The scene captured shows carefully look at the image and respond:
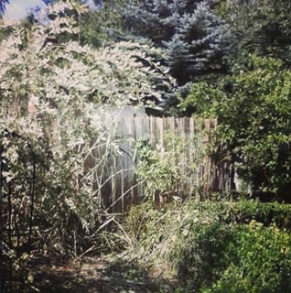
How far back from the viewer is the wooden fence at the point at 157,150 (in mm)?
6582

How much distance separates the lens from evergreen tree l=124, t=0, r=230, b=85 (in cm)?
1282

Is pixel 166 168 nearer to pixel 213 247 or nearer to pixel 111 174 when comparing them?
pixel 111 174

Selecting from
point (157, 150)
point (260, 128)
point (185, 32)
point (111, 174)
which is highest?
point (185, 32)

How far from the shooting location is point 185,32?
12.9 m

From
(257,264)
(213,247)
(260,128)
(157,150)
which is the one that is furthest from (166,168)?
(257,264)

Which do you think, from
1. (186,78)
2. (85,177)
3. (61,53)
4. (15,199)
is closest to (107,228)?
(85,177)

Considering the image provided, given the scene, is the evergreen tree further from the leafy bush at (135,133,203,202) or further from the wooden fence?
the leafy bush at (135,133,203,202)

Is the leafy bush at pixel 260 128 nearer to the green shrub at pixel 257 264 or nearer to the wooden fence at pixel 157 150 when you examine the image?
the wooden fence at pixel 157 150

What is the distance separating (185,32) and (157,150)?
6.75 m

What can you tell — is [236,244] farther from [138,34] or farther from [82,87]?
[138,34]

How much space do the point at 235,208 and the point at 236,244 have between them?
1127mm

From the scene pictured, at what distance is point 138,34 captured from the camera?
45.3ft

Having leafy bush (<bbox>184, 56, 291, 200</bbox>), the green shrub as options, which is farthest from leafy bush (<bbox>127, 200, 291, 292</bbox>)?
leafy bush (<bbox>184, 56, 291, 200</bbox>)

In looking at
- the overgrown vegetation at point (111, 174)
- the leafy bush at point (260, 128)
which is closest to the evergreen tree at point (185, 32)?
the leafy bush at point (260, 128)
